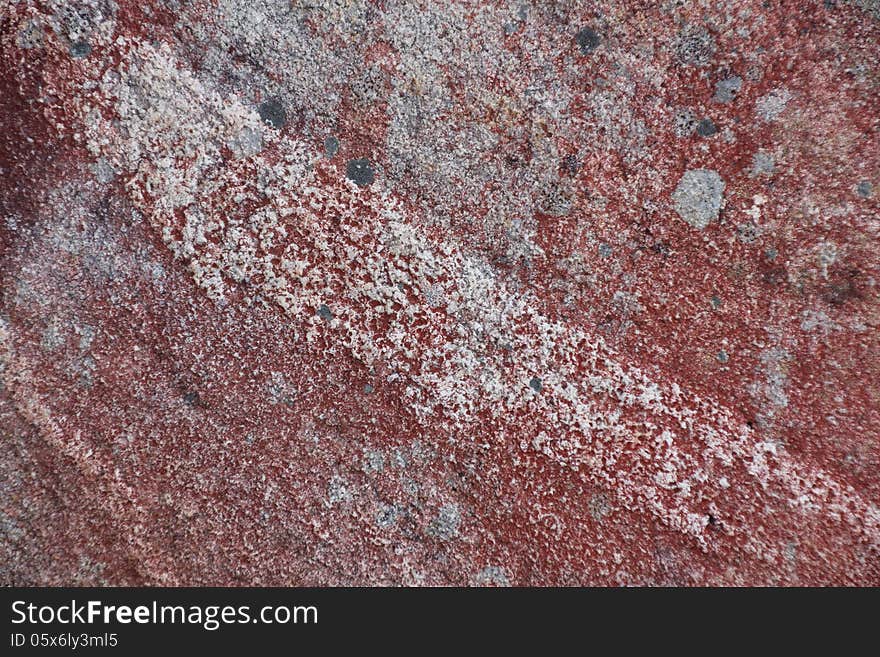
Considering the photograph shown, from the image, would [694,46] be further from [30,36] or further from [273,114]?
[30,36]

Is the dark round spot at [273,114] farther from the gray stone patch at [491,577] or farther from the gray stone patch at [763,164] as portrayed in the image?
the gray stone patch at [491,577]

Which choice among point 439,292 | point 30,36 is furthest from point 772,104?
point 30,36

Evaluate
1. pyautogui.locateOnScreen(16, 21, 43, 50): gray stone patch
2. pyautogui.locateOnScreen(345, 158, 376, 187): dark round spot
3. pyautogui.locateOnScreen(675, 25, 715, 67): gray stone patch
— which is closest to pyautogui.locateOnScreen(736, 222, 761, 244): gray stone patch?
pyautogui.locateOnScreen(675, 25, 715, 67): gray stone patch

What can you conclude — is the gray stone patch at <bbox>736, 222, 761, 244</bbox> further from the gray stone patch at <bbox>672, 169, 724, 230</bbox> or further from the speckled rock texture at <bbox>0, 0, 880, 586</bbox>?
the gray stone patch at <bbox>672, 169, 724, 230</bbox>

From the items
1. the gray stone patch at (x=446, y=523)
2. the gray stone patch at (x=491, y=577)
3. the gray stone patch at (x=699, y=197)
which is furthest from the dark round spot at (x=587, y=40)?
the gray stone patch at (x=491, y=577)

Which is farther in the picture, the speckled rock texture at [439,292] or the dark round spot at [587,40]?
the dark round spot at [587,40]

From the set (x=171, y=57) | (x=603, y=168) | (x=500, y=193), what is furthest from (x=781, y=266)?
(x=171, y=57)
